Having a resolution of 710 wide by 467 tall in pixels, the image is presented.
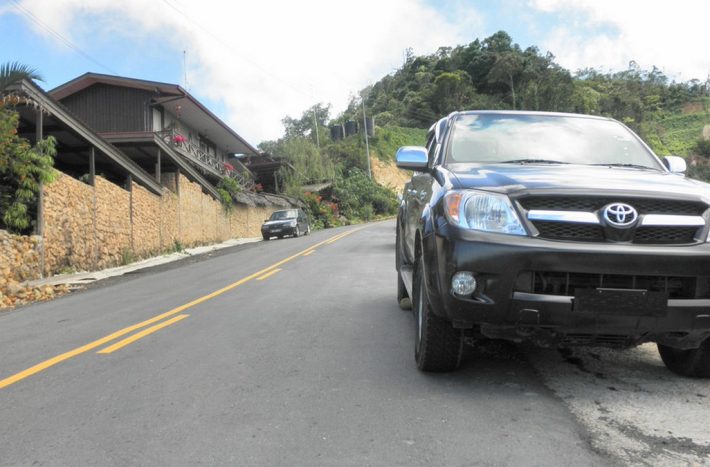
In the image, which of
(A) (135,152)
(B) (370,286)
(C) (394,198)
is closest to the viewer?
(B) (370,286)

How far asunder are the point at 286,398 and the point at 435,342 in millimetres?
1116

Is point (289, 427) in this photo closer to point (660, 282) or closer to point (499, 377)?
point (499, 377)

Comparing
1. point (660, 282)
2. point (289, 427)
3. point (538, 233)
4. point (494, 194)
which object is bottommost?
point (289, 427)

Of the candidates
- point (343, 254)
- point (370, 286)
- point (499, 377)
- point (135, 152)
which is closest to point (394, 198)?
point (135, 152)

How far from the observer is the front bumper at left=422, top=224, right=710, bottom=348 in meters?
3.38

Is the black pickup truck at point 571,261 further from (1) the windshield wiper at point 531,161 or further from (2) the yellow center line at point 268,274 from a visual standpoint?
(2) the yellow center line at point 268,274

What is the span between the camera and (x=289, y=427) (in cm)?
340

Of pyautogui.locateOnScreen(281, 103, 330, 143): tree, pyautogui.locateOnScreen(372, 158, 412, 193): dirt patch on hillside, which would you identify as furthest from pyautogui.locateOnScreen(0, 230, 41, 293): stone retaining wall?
pyautogui.locateOnScreen(281, 103, 330, 143): tree

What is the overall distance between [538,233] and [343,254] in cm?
1223

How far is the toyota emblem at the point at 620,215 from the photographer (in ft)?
11.3

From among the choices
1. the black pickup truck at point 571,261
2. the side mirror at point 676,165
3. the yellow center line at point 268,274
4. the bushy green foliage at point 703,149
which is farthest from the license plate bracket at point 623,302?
the bushy green foliage at point 703,149

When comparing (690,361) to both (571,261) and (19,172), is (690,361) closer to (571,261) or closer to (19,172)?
(571,261)

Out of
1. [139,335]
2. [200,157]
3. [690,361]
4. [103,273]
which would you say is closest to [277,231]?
[200,157]

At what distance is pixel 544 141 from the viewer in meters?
4.96
